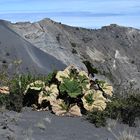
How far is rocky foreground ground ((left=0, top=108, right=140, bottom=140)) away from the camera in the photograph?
12648 millimetres

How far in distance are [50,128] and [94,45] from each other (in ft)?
223

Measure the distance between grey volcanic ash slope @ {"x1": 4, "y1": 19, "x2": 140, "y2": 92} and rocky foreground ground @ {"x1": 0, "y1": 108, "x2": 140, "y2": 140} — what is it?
44.4 metres

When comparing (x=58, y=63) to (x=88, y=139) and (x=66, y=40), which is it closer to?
(x=66, y=40)

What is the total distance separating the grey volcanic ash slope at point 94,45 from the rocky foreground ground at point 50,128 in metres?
44.4

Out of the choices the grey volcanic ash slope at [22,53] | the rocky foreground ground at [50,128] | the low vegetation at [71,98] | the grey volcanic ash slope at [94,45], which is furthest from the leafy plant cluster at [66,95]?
the grey volcanic ash slope at [94,45]

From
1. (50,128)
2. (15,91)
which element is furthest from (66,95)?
(50,128)

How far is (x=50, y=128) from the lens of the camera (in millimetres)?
13852

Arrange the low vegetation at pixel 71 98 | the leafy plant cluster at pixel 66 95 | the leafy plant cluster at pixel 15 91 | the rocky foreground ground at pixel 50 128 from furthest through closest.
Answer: the leafy plant cluster at pixel 66 95 → the low vegetation at pixel 71 98 → the leafy plant cluster at pixel 15 91 → the rocky foreground ground at pixel 50 128

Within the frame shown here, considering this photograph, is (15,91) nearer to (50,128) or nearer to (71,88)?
(71,88)

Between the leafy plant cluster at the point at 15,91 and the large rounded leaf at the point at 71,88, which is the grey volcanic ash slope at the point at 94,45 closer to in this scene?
the leafy plant cluster at the point at 15,91

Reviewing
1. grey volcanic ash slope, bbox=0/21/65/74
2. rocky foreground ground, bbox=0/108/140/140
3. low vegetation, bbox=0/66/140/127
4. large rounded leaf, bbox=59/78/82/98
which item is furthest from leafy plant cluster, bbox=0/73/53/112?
grey volcanic ash slope, bbox=0/21/65/74

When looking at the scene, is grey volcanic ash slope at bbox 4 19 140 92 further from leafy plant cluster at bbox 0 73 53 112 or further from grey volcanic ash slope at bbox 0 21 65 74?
leafy plant cluster at bbox 0 73 53 112

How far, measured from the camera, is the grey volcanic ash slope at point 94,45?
6675 centimetres

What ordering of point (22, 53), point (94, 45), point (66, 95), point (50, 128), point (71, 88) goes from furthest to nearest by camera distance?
point (94, 45), point (22, 53), point (66, 95), point (71, 88), point (50, 128)
